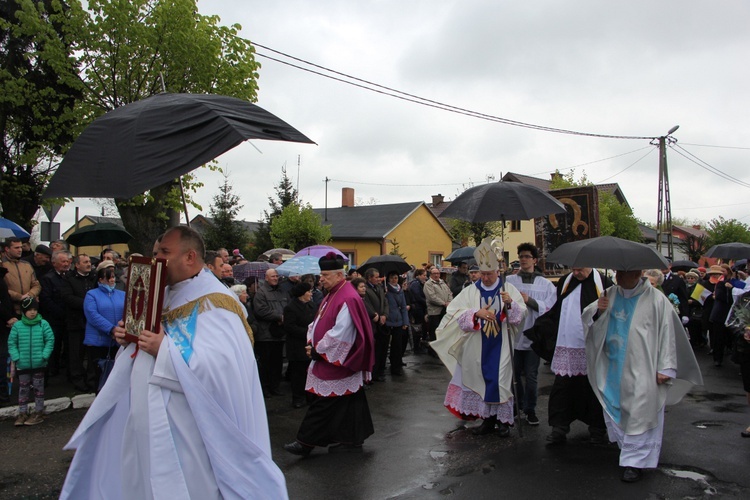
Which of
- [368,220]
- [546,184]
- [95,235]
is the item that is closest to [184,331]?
[95,235]

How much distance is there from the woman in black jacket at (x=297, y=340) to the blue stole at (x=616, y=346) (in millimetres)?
4048

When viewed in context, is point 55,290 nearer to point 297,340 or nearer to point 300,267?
point 297,340

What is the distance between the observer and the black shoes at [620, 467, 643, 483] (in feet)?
17.2

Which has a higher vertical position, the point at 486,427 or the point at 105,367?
the point at 105,367

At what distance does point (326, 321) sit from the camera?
6.21 m

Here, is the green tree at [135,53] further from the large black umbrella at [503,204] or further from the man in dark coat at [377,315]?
the large black umbrella at [503,204]

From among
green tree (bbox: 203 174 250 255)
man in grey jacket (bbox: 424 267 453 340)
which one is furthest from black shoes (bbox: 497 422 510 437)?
green tree (bbox: 203 174 250 255)

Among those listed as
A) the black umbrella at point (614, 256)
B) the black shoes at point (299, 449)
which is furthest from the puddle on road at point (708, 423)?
the black shoes at point (299, 449)

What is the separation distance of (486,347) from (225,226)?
24.7 metres

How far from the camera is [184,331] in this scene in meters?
2.85

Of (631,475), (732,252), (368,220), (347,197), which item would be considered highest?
(347,197)

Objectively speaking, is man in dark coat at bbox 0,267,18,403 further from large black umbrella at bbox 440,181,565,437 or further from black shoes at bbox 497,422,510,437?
black shoes at bbox 497,422,510,437

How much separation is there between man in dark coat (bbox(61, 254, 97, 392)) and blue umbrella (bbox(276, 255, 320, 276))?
292 cm

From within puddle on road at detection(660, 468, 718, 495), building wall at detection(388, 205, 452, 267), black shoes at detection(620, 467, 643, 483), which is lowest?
puddle on road at detection(660, 468, 718, 495)
